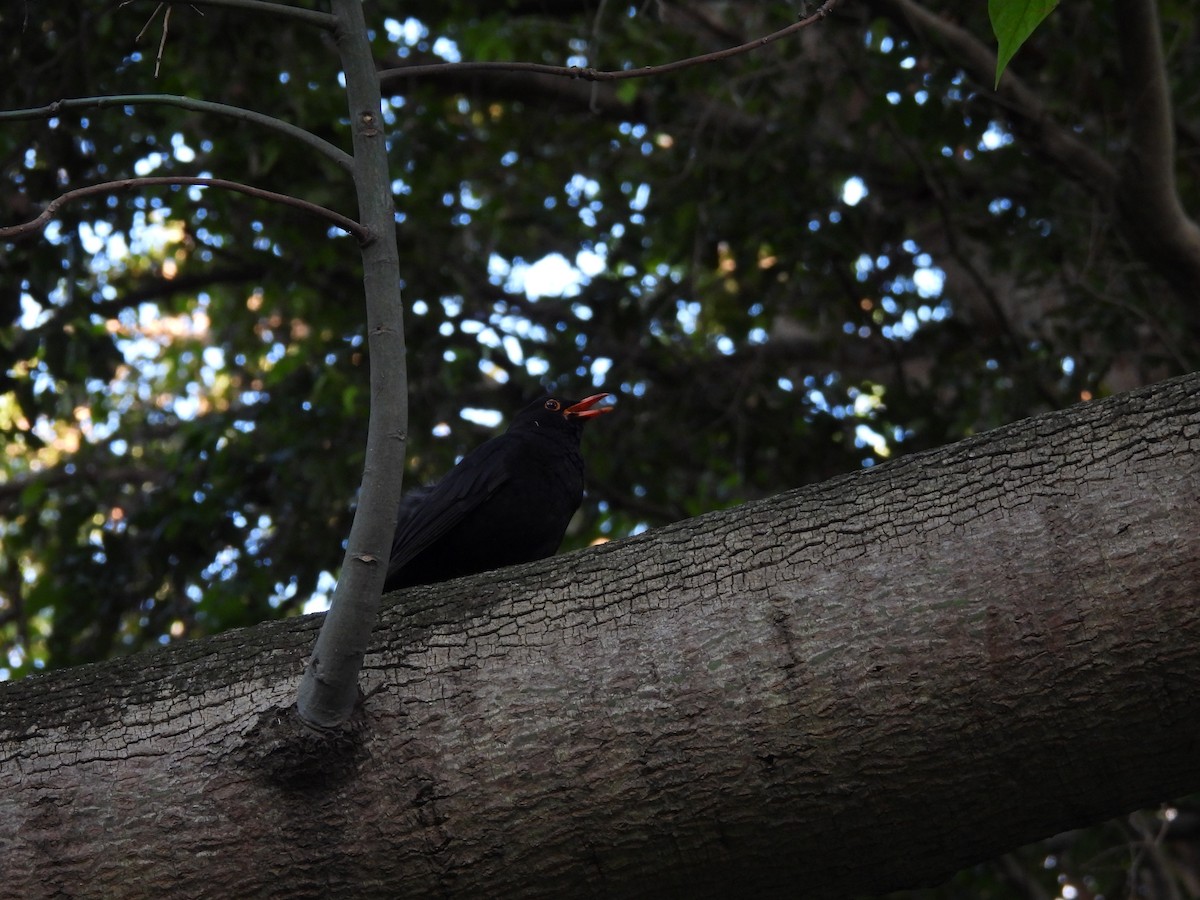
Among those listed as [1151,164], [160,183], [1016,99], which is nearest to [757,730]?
[160,183]

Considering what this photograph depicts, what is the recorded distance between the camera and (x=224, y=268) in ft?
22.6

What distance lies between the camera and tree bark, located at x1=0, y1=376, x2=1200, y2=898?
179 cm

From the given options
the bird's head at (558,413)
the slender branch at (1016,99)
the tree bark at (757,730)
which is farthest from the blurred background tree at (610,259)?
the tree bark at (757,730)

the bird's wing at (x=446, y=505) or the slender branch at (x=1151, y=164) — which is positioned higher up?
the slender branch at (x=1151, y=164)

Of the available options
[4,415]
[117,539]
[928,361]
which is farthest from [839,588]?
[4,415]

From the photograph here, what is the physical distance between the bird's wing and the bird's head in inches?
18.3

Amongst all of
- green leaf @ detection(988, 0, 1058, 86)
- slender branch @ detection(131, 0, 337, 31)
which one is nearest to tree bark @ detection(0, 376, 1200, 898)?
green leaf @ detection(988, 0, 1058, 86)

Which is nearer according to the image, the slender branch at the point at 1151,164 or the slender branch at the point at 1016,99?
the slender branch at the point at 1151,164

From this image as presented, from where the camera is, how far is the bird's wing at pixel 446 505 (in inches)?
141

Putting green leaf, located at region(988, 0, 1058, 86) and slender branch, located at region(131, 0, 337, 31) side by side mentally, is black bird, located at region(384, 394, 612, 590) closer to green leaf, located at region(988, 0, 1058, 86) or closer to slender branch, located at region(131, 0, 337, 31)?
slender branch, located at region(131, 0, 337, 31)

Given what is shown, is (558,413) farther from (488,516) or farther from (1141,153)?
(1141,153)

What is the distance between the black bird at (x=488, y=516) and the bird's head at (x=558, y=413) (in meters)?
0.39

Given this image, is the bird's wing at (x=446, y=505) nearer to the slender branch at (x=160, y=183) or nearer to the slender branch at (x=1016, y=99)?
Result: the slender branch at (x=160, y=183)

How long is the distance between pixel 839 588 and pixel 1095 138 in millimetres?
4235
